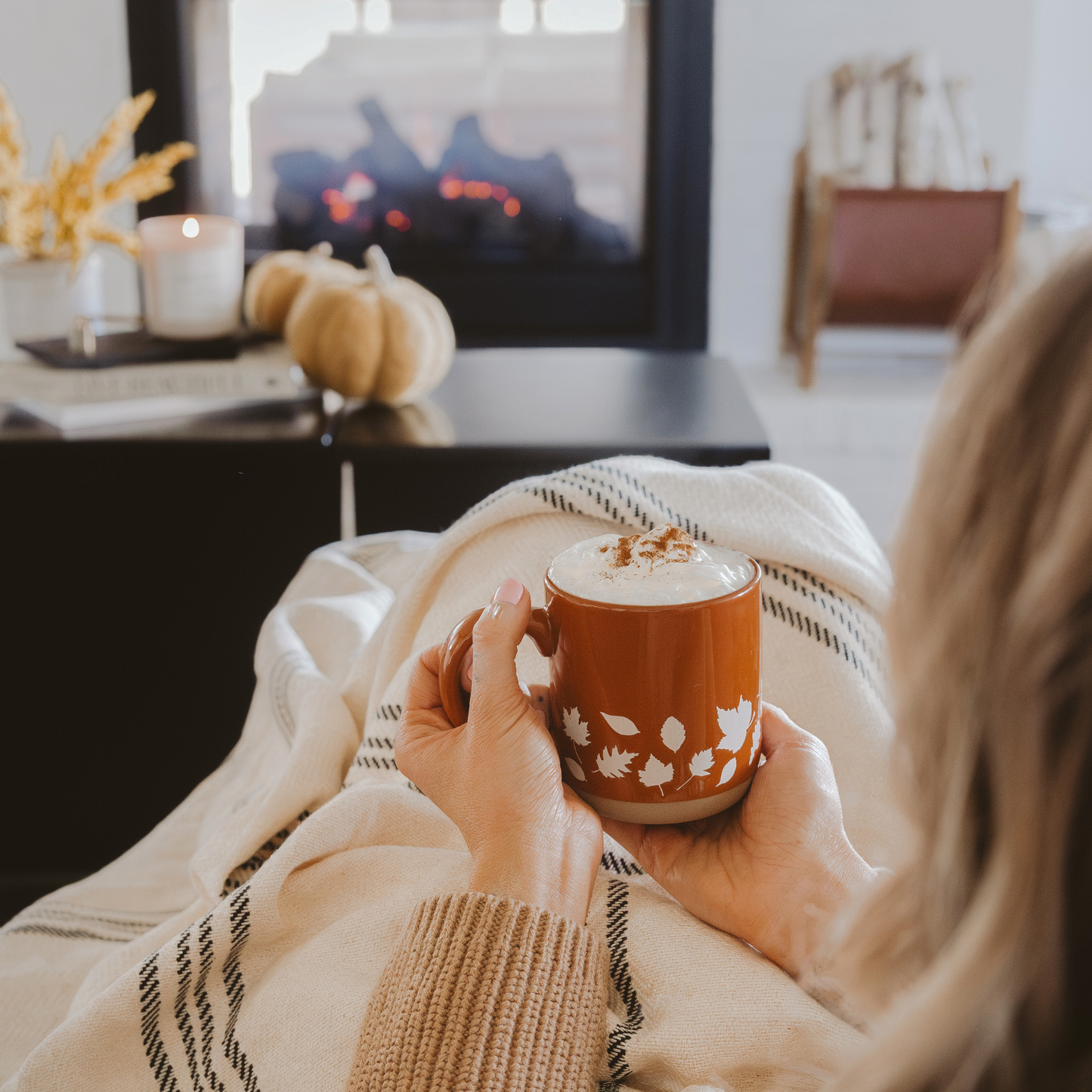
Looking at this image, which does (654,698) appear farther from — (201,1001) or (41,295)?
(41,295)

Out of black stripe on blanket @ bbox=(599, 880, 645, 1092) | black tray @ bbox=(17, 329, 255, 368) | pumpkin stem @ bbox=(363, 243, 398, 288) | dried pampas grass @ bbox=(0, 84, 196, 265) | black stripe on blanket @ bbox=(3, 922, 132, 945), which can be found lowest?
black stripe on blanket @ bbox=(3, 922, 132, 945)

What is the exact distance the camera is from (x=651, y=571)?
1.77 ft

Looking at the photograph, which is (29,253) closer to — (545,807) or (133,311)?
(545,807)

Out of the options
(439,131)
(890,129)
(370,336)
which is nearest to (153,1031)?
(370,336)

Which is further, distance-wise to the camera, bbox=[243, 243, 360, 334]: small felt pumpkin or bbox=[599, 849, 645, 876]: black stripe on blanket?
bbox=[243, 243, 360, 334]: small felt pumpkin

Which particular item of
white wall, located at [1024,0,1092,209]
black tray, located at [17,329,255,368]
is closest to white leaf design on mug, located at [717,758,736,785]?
black tray, located at [17,329,255,368]

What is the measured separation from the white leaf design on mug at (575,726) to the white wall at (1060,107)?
10.4 feet

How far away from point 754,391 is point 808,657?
248 cm

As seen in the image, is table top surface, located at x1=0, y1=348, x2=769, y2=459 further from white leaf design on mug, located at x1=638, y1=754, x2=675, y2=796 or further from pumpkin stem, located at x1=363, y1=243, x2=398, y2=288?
white leaf design on mug, located at x1=638, y1=754, x2=675, y2=796

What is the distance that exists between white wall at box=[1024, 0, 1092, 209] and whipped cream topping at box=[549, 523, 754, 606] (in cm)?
311

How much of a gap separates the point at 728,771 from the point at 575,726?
8cm

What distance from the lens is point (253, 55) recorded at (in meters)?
2.86

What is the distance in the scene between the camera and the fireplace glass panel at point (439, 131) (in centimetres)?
287

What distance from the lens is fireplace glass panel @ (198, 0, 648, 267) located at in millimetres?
2865
